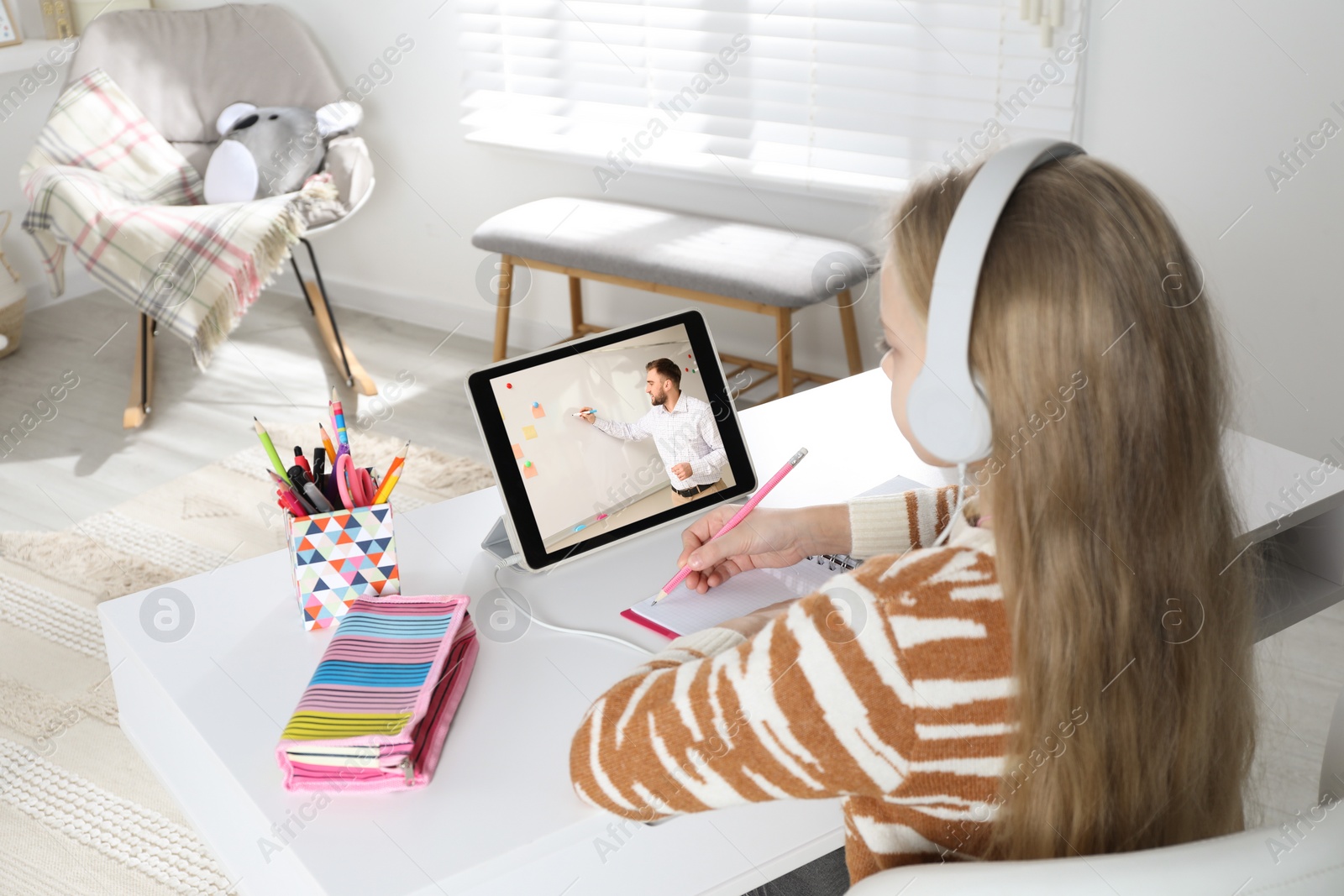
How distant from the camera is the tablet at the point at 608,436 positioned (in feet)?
3.68

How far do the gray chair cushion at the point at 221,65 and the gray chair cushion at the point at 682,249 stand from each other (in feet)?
2.87

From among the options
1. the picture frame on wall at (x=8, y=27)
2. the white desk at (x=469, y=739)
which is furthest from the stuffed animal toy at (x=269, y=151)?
the white desk at (x=469, y=739)

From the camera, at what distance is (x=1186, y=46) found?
226 centimetres

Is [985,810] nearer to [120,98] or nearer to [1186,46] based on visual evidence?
[1186,46]

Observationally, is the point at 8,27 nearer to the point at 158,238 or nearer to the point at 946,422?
the point at 158,238

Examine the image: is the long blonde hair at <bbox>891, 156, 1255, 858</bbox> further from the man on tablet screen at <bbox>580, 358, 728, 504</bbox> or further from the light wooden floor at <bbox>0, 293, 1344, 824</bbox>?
the light wooden floor at <bbox>0, 293, 1344, 824</bbox>

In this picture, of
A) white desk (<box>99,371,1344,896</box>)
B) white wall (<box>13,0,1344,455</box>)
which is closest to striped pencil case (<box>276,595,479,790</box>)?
white desk (<box>99,371,1344,896</box>)

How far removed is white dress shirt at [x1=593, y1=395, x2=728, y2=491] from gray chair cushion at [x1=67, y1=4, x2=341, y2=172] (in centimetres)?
263

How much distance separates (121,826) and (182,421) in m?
1.57

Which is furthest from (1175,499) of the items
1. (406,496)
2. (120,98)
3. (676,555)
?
(120,98)

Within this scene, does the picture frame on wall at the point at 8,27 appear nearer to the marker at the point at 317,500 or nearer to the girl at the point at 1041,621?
the marker at the point at 317,500

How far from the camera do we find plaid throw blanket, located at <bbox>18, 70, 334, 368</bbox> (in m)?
2.89

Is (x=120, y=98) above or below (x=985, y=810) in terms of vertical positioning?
above

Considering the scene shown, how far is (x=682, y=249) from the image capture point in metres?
2.75
